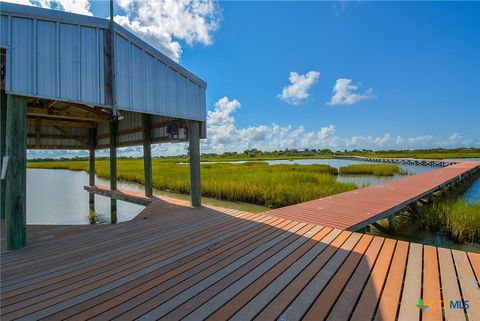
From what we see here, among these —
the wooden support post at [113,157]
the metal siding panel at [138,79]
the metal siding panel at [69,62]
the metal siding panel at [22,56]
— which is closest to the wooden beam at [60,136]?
the wooden support post at [113,157]

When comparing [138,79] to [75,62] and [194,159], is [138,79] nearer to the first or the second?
[75,62]

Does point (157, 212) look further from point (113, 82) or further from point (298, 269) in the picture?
point (298, 269)

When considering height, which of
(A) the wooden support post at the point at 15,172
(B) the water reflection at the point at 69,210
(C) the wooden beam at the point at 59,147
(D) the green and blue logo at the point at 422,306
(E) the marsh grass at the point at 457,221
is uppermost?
(C) the wooden beam at the point at 59,147

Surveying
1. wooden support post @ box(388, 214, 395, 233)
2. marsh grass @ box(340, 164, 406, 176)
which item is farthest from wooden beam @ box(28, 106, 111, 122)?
marsh grass @ box(340, 164, 406, 176)

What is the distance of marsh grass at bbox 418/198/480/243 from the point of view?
19.3ft

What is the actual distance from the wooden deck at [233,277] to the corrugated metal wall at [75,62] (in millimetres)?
2261

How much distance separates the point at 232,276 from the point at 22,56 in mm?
3863

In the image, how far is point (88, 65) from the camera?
3883 millimetres

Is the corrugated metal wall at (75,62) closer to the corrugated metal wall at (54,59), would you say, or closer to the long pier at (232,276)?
the corrugated metal wall at (54,59)

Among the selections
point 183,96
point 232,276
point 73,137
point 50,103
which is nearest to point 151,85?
point 183,96

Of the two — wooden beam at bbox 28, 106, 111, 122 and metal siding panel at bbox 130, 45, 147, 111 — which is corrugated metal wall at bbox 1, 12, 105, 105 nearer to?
metal siding panel at bbox 130, 45, 147, 111

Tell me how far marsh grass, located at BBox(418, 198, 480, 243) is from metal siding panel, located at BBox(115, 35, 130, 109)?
7906mm

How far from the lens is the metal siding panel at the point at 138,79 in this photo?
179 inches

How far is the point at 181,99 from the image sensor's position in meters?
5.56
